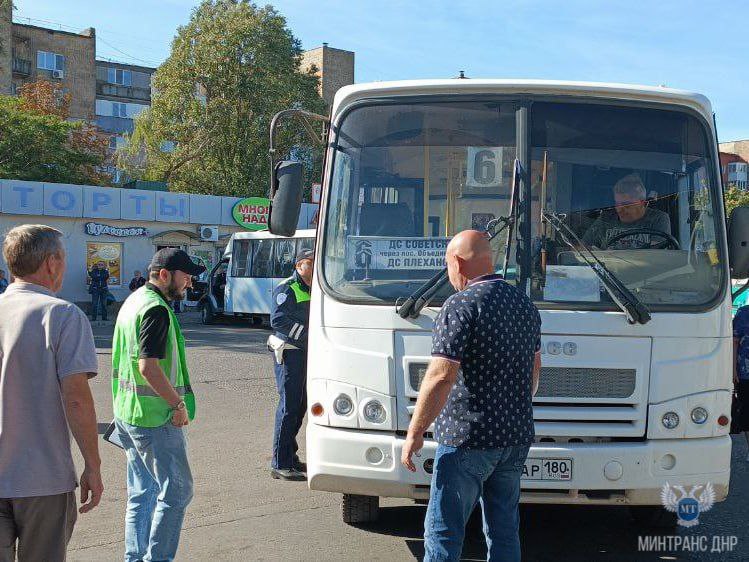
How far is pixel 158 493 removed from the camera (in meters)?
4.55

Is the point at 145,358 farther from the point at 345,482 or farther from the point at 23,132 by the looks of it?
the point at 23,132

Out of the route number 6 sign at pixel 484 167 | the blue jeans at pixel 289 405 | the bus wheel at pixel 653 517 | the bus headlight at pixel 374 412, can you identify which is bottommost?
the bus wheel at pixel 653 517

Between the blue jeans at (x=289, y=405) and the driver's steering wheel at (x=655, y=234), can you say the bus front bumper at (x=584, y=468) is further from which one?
the blue jeans at (x=289, y=405)

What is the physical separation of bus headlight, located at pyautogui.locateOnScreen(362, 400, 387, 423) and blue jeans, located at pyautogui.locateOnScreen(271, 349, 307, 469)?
7.77ft

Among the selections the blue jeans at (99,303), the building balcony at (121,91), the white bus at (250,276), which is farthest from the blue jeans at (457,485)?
the building balcony at (121,91)

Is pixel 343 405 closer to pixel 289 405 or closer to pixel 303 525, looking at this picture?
pixel 303 525

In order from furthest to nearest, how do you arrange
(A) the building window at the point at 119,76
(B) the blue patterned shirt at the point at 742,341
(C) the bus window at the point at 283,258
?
(A) the building window at the point at 119,76
(C) the bus window at the point at 283,258
(B) the blue patterned shirt at the point at 742,341

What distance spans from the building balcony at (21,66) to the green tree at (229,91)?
19.0m

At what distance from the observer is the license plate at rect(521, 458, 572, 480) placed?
488cm

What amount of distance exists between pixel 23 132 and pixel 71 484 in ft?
128

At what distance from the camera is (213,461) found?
26.5ft

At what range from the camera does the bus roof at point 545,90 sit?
213 inches

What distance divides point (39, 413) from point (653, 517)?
4242 millimetres

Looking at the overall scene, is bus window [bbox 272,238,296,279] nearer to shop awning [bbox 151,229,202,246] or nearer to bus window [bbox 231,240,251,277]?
A: bus window [bbox 231,240,251,277]
